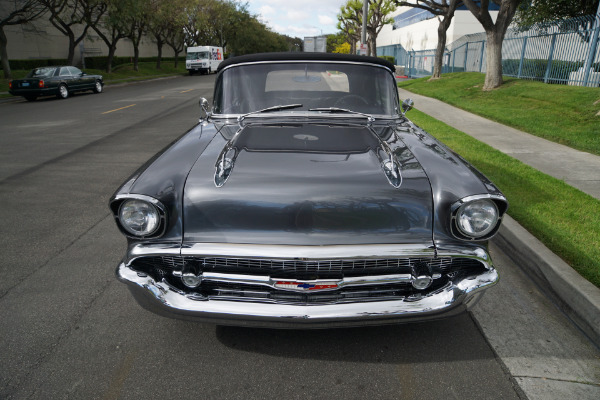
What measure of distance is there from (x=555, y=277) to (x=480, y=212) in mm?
1341

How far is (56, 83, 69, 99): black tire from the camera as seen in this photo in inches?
698

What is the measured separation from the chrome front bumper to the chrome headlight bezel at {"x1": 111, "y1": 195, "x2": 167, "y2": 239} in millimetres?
74

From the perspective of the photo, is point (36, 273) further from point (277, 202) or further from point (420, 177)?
point (420, 177)

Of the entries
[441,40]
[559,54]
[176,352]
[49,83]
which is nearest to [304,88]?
[176,352]

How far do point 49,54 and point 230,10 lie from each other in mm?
25134

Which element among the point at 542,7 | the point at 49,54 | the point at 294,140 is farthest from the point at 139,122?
the point at 49,54

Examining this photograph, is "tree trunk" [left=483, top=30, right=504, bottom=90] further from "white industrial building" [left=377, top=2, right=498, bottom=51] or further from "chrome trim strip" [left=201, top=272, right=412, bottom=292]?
"white industrial building" [left=377, top=2, right=498, bottom=51]

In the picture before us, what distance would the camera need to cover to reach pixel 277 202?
82.5 inches

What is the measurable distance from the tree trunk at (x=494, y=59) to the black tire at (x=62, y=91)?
55.4 ft

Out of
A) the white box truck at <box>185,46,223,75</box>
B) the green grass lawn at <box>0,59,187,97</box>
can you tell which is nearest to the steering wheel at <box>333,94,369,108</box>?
the green grass lawn at <box>0,59,187,97</box>

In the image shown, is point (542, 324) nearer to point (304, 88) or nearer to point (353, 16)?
point (304, 88)

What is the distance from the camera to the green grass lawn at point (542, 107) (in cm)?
806

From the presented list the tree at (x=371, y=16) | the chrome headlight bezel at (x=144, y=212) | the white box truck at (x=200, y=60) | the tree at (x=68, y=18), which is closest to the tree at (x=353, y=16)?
the tree at (x=371, y=16)

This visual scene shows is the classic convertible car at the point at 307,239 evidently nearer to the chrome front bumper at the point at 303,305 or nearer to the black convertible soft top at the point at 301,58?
the chrome front bumper at the point at 303,305
